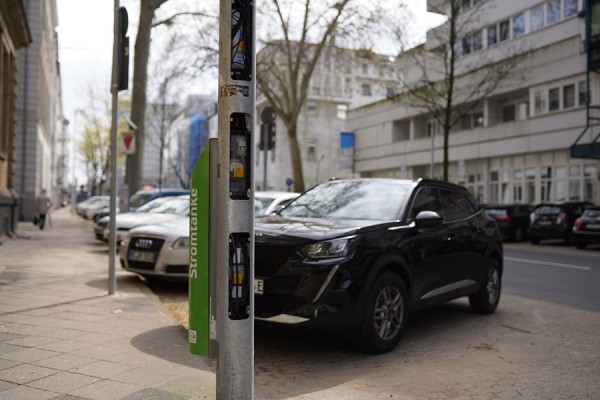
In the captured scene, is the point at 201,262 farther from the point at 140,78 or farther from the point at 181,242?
the point at 140,78

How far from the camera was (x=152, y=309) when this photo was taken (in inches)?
295

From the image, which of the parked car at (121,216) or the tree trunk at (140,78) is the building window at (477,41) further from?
the parked car at (121,216)

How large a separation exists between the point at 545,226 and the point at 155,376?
21.4 meters

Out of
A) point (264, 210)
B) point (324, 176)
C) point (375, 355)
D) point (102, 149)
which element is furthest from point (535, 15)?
point (102, 149)

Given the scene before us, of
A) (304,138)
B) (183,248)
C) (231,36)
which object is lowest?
(183,248)

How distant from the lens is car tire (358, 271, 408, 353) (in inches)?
221

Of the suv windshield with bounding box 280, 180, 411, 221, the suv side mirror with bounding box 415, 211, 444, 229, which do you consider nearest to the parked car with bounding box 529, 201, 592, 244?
the suv windshield with bounding box 280, 180, 411, 221

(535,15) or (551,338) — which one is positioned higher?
(535,15)

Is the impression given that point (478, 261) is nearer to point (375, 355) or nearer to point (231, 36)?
Answer: point (375, 355)

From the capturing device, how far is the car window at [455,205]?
7.59m

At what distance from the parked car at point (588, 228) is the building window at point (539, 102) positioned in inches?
518

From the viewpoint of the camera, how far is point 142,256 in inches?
371

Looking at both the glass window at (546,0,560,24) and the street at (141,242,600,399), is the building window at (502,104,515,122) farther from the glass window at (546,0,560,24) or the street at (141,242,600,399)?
the street at (141,242,600,399)

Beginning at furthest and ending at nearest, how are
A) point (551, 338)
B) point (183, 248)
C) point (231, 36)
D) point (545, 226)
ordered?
point (545, 226), point (183, 248), point (551, 338), point (231, 36)
